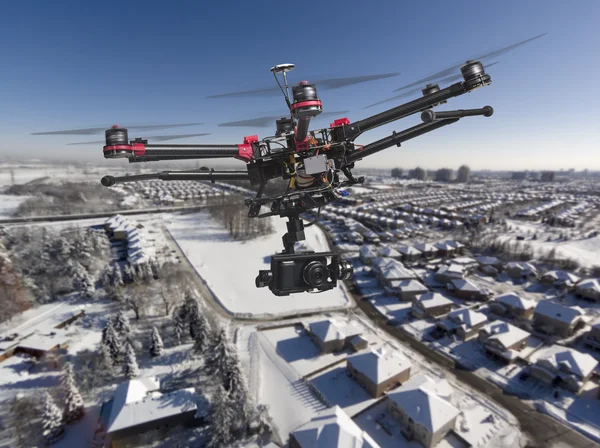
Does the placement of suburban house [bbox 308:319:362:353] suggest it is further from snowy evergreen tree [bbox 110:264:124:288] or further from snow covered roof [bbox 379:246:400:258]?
snowy evergreen tree [bbox 110:264:124:288]

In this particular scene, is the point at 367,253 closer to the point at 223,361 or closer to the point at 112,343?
the point at 223,361

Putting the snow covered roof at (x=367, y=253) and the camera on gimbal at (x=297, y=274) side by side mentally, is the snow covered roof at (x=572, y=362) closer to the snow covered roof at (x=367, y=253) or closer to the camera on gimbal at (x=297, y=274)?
the snow covered roof at (x=367, y=253)

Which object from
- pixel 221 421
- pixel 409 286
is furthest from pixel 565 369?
pixel 221 421

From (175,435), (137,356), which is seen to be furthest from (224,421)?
(137,356)

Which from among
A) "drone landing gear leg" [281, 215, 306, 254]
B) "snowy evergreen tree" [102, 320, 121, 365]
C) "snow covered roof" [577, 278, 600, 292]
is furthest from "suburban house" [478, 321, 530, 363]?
"snowy evergreen tree" [102, 320, 121, 365]

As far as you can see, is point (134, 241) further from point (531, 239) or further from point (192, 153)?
point (531, 239)

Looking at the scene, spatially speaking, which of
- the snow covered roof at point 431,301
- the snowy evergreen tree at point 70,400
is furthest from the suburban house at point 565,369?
the snowy evergreen tree at point 70,400
